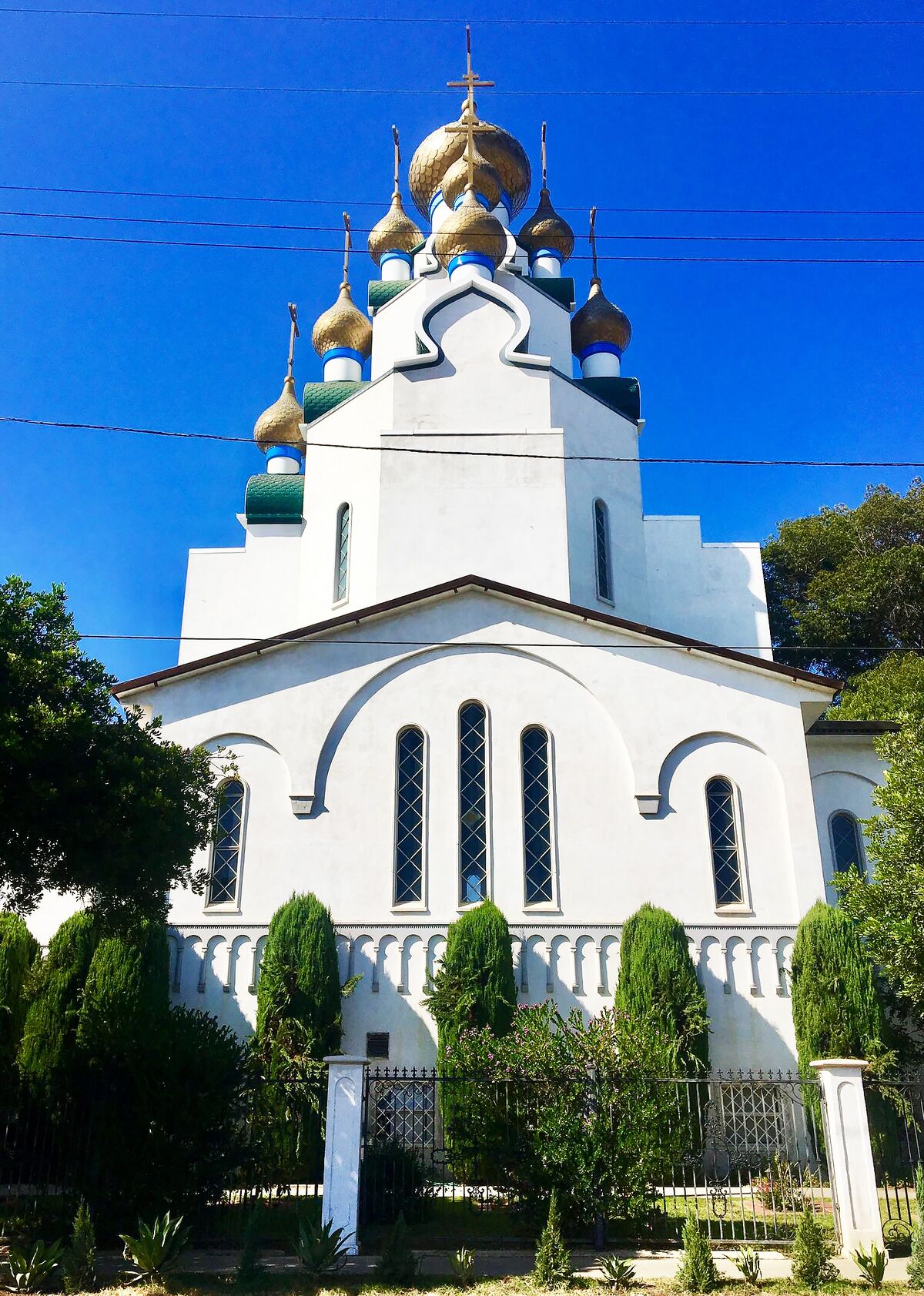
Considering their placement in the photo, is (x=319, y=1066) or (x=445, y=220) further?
(x=445, y=220)

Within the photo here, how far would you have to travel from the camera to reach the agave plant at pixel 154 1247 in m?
9.54

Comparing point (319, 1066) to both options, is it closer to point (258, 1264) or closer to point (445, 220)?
point (258, 1264)

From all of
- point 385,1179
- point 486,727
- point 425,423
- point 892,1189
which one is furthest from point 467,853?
point 425,423

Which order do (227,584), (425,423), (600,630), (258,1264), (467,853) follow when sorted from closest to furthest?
(258,1264), (467,853), (600,630), (425,423), (227,584)

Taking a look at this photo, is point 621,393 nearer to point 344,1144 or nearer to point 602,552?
point 602,552

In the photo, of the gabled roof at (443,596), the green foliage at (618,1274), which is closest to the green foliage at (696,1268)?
the green foliage at (618,1274)

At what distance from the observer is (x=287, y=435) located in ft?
90.9

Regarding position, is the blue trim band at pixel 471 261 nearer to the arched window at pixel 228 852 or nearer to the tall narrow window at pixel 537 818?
the tall narrow window at pixel 537 818

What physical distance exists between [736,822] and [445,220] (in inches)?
625

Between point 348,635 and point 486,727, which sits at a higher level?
point 348,635

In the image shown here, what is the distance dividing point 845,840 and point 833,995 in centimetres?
428

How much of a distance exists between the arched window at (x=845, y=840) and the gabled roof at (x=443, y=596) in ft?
9.17

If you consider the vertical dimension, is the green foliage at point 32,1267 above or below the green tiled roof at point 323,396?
below

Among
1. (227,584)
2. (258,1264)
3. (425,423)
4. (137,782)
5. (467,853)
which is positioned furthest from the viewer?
(227,584)
